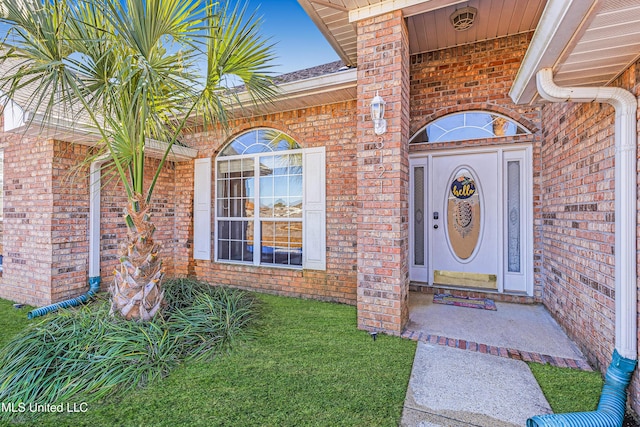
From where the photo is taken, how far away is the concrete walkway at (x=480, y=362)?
2090mm

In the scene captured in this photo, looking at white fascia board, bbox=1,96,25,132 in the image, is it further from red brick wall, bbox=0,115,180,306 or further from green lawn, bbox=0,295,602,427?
green lawn, bbox=0,295,602,427

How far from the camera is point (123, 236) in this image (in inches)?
208

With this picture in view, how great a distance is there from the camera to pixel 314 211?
4.95 meters

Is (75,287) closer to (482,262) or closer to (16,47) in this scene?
(16,47)

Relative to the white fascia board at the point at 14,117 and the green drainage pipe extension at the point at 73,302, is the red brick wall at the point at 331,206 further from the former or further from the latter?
the white fascia board at the point at 14,117

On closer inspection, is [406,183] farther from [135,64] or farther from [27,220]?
[27,220]

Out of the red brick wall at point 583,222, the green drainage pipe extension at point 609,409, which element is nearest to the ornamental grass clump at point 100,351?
the green drainage pipe extension at point 609,409

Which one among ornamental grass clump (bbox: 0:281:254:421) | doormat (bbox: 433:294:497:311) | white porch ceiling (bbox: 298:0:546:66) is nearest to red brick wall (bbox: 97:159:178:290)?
ornamental grass clump (bbox: 0:281:254:421)

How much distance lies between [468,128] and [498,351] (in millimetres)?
3166

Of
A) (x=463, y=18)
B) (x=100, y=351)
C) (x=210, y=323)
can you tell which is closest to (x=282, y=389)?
(x=210, y=323)

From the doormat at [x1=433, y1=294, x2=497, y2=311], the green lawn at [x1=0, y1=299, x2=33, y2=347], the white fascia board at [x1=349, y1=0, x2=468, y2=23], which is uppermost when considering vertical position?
the white fascia board at [x1=349, y1=0, x2=468, y2=23]

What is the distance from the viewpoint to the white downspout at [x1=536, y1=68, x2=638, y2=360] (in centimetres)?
210

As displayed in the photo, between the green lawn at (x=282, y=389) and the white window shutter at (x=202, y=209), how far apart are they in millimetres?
3155

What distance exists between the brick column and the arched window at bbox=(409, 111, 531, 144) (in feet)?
4.81
